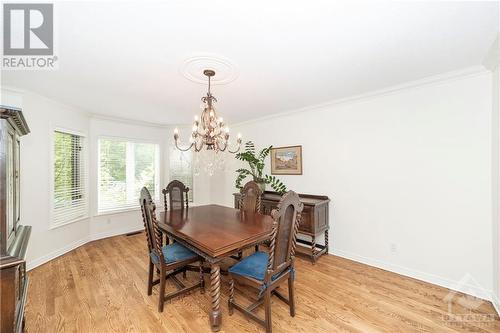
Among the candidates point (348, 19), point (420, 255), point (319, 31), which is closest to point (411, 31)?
point (348, 19)

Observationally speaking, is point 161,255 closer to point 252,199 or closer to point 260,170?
point 252,199

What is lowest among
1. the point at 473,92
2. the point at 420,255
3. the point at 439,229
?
the point at 420,255

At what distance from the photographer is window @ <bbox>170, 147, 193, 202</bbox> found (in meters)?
5.16

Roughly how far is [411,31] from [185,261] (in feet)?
9.45

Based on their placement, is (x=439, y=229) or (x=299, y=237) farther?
(x=299, y=237)

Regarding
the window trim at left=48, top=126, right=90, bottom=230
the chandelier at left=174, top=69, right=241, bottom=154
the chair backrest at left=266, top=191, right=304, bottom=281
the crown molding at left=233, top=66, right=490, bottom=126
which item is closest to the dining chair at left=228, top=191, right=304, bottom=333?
the chair backrest at left=266, top=191, right=304, bottom=281

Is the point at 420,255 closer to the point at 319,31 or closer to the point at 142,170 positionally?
the point at 319,31

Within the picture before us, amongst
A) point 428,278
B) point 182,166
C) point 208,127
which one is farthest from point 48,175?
point 428,278

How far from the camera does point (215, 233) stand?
2061 millimetres

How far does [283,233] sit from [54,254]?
3.75 m

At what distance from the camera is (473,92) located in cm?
225

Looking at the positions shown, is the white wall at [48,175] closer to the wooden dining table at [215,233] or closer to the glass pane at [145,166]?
the glass pane at [145,166]

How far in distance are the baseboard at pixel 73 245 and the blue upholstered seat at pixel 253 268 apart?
3047 millimetres

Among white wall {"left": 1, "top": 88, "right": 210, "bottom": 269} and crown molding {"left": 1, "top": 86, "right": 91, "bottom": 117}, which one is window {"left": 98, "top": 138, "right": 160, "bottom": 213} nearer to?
white wall {"left": 1, "top": 88, "right": 210, "bottom": 269}
